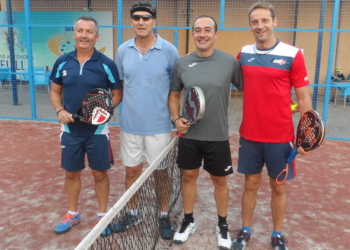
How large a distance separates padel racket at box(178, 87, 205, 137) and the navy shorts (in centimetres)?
23

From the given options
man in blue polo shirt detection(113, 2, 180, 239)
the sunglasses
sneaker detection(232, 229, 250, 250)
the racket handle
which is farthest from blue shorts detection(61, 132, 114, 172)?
the racket handle

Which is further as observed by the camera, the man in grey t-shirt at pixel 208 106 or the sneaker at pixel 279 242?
the sneaker at pixel 279 242

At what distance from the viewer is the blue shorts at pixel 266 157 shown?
2920mm

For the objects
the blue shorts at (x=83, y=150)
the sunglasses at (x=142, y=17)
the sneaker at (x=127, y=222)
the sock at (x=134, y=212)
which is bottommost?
the sneaker at (x=127, y=222)

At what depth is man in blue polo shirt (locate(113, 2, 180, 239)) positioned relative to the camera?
310 cm

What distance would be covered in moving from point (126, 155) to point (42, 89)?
8.09 meters

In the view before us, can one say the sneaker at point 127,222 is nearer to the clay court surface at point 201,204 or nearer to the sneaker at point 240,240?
the clay court surface at point 201,204

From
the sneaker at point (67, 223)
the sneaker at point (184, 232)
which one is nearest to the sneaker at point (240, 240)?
the sneaker at point (184, 232)

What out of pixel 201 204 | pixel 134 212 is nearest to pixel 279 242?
pixel 201 204

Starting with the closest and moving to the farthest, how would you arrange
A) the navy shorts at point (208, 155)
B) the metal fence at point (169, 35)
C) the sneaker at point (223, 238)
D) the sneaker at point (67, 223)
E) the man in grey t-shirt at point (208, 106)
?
the man in grey t-shirt at point (208, 106) → the navy shorts at point (208, 155) → the sneaker at point (223, 238) → the sneaker at point (67, 223) → the metal fence at point (169, 35)

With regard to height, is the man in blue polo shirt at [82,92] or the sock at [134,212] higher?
the man in blue polo shirt at [82,92]

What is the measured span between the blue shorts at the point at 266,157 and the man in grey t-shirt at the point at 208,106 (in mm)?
154

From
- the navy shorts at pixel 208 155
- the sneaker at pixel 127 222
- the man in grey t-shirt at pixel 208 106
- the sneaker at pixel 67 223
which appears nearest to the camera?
the man in grey t-shirt at pixel 208 106

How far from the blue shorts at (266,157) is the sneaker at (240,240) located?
0.61m
